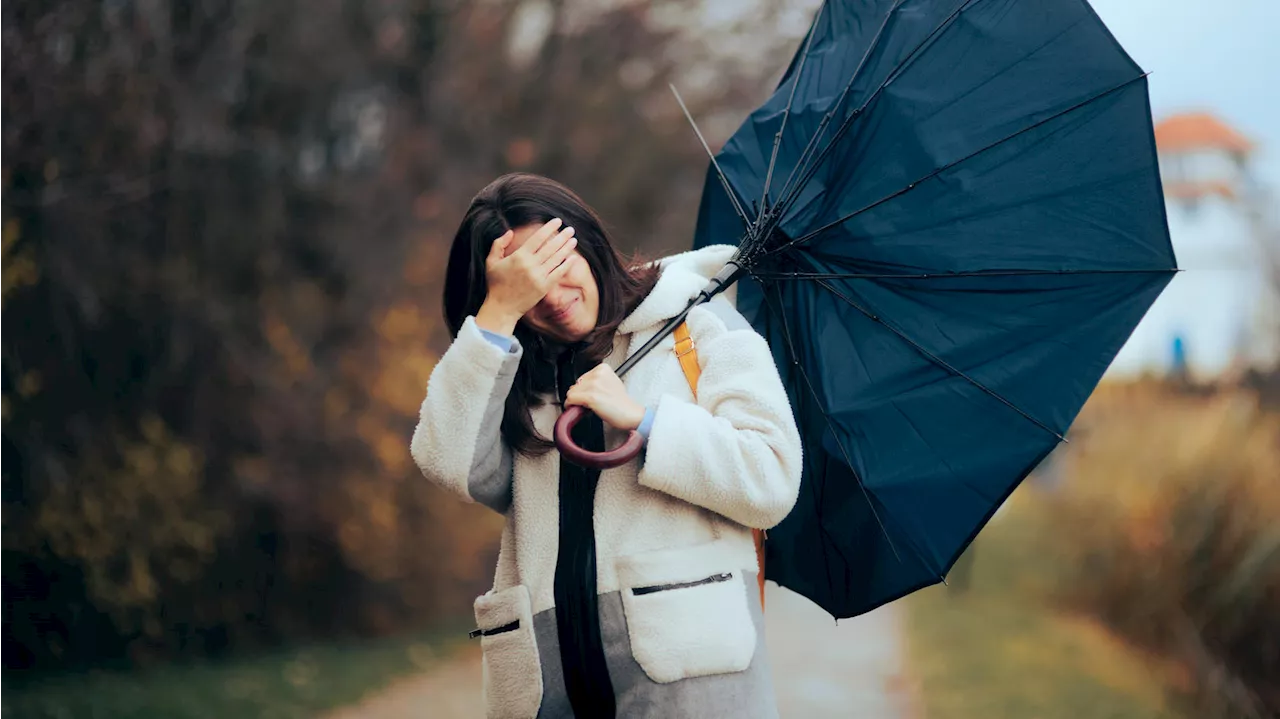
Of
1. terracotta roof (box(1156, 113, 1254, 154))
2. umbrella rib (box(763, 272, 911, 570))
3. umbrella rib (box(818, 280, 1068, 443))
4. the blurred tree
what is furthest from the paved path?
terracotta roof (box(1156, 113, 1254, 154))

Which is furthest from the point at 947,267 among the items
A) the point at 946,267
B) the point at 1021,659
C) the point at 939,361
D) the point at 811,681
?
the point at 1021,659

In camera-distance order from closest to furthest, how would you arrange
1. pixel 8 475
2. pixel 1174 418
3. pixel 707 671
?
pixel 707 671 < pixel 8 475 < pixel 1174 418

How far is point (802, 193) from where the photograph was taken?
3.31 metres

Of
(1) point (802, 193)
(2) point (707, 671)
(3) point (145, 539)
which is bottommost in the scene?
(2) point (707, 671)

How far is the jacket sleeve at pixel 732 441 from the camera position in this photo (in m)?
2.71

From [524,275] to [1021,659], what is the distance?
7.42 m

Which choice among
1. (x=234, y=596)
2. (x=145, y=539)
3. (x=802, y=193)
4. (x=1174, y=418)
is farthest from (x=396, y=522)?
(x=802, y=193)

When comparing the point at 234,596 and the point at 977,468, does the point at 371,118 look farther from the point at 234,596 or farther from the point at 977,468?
the point at 977,468

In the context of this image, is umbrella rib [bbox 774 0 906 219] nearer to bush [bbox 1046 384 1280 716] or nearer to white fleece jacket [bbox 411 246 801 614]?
white fleece jacket [bbox 411 246 801 614]

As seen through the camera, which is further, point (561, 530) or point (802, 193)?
point (802, 193)

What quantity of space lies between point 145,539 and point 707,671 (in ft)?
19.5

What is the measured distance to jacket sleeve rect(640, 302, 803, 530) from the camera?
271 cm

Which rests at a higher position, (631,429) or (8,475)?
(8,475)

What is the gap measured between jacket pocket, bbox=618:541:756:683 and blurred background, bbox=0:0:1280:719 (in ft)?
13.3
